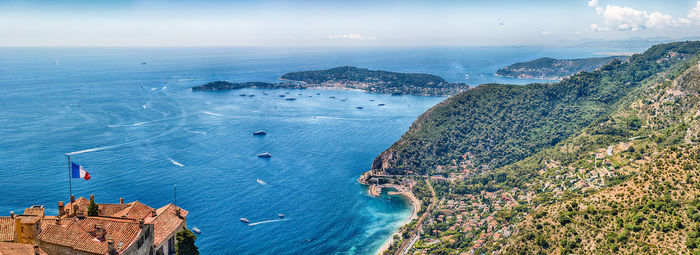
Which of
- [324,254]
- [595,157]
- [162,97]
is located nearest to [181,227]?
[324,254]

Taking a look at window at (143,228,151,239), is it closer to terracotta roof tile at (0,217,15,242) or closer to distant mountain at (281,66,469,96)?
terracotta roof tile at (0,217,15,242)

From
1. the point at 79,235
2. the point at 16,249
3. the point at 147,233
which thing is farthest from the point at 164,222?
the point at 16,249

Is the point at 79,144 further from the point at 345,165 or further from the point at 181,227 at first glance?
the point at 181,227

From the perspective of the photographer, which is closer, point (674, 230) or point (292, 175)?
point (674, 230)

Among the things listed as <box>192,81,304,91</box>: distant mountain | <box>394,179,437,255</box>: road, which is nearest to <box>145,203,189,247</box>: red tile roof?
<box>394,179,437,255</box>: road

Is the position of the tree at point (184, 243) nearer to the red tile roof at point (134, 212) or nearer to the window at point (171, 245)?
the window at point (171, 245)
